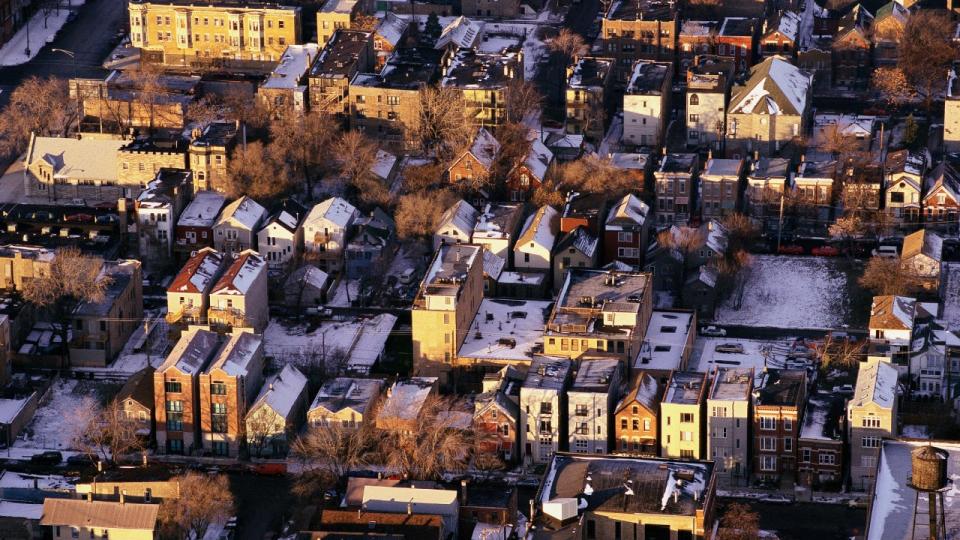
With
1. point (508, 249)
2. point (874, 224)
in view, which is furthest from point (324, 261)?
point (874, 224)

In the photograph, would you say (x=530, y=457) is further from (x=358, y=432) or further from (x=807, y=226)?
(x=807, y=226)

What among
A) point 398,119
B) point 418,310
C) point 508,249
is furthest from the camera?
point 398,119

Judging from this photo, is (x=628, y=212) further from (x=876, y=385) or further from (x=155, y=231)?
(x=155, y=231)

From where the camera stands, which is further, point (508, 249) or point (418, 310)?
point (508, 249)

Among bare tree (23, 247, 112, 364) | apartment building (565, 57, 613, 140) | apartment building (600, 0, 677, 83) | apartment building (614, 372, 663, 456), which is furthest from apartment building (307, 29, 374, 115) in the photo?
apartment building (614, 372, 663, 456)

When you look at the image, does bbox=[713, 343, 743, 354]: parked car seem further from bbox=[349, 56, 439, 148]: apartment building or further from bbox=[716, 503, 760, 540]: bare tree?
bbox=[349, 56, 439, 148]: apartment building

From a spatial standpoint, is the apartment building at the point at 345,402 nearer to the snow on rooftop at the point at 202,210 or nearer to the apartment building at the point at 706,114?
the snow on rooftop at the point at 202,210

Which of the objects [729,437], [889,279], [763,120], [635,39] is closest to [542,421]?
[729,437]

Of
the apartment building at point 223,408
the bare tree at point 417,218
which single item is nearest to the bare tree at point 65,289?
the apartment building at point 223,408
